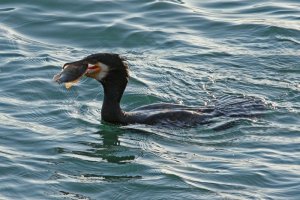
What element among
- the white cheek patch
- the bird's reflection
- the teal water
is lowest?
the bird's reflection

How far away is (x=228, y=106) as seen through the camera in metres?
13.4

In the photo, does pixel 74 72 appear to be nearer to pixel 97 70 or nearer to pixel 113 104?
pixel 97 70

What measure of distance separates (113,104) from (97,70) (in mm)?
647

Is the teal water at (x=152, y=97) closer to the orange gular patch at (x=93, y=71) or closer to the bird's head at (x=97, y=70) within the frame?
the bird's head at (x=97, y=70)

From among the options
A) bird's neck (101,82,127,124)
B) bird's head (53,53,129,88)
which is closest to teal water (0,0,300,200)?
bird's neck (101,82,127,124)

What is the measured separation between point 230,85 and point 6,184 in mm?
4707

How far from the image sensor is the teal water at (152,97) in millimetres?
11086

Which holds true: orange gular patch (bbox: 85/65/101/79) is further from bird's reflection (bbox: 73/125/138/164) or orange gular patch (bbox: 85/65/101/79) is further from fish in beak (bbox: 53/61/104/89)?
bird's reflection (bbox: 73/125/138/164)

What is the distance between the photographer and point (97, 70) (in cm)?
1239

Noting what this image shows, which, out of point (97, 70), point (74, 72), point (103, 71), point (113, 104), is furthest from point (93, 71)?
point (113, 104)

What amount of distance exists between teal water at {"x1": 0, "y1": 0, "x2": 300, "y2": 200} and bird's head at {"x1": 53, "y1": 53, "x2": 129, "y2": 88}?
65 centimetres

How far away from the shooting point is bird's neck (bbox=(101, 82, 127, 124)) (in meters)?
12.8

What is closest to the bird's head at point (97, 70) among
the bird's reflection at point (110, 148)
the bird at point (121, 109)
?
the bird at point (121, 109)

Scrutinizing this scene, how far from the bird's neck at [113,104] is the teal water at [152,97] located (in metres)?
0.12
